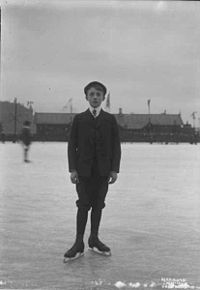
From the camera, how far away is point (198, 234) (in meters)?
4.97

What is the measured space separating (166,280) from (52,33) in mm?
2390

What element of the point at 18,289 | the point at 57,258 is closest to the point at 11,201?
the point at 57,258

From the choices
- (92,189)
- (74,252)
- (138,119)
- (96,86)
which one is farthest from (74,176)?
(138,119)

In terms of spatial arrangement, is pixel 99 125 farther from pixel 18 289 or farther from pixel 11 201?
pixel 11 201

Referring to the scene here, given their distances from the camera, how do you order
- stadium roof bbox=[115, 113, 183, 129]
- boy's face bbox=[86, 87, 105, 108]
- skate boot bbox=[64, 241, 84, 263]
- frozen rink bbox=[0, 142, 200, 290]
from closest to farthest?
frozen rink bbox=[0, 142, 200, 290], skate boot bbox=[64, 241, 84, 263], boy's face bbox=[86, 87, 105, 108], stadium roof bbox=[115, 113, 183, 129]

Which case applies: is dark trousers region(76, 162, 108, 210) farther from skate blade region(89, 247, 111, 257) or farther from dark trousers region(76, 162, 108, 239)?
skate blade region(89, 247, 111, 257)

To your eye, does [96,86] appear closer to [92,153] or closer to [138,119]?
[92,153]

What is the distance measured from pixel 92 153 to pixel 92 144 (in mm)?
82

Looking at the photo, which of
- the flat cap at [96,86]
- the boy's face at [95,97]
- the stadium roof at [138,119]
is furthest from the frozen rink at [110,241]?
the flat cap at [96,86]

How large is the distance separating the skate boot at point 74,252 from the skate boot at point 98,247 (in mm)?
169

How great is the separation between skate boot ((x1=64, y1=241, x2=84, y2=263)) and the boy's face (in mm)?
1284

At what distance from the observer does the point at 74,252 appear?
411cm

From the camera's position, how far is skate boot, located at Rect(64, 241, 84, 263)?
13.3ft

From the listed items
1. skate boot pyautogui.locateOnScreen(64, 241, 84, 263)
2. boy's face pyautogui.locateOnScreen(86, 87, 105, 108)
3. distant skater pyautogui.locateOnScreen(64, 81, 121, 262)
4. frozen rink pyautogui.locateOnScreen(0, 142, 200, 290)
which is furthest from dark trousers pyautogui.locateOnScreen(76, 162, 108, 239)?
boy's face pyautogui.locateOnScreen(86, 87, 105, 108)
